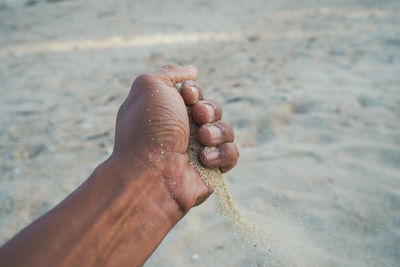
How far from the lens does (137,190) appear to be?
1244 millimetres

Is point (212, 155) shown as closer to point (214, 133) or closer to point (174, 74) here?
point (214, 133)

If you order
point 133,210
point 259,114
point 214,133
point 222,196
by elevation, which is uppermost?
point 214,133

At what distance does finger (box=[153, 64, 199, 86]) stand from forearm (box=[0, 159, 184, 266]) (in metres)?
0.48

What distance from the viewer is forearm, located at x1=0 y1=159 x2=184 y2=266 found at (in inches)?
39.7

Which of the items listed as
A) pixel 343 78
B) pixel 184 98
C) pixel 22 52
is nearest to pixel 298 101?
pixel 343 78

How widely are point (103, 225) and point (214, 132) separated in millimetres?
600

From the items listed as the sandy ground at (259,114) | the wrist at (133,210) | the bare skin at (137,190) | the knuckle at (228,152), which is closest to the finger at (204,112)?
the bare skin at (137,190)

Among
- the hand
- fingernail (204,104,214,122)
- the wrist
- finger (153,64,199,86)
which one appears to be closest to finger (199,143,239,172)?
the hand

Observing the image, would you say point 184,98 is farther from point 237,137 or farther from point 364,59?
point 364,59

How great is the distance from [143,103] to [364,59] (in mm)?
2589

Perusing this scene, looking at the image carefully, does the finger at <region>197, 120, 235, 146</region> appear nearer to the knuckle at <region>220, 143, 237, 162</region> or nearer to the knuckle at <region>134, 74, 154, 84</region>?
the knuckle at <region>220, 143, 237, 162</region>

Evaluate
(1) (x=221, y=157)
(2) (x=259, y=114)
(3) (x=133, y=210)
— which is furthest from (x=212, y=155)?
(2) (x=259, y=114)

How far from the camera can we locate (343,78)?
2.88m

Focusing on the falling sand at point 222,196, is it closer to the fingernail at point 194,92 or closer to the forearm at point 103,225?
the fingernail at point 194,92
